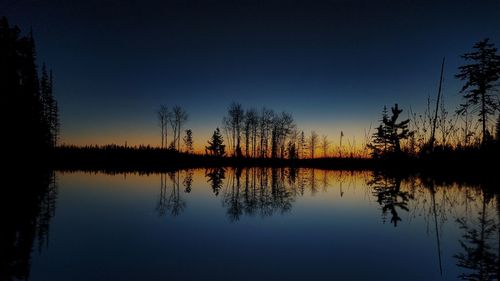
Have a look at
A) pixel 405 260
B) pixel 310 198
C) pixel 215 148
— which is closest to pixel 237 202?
pixel 310 198

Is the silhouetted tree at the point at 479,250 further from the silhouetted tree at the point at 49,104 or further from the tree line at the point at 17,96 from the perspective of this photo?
the silhouetted tree at the point at 49,104

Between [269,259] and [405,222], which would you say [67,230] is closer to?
[269,259]

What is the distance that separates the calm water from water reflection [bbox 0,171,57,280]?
0.07 metres

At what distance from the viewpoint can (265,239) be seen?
796 centimetres

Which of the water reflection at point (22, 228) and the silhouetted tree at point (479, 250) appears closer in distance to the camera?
the silhouetted tree at point (479, 250)

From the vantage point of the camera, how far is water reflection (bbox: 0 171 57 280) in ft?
17.7

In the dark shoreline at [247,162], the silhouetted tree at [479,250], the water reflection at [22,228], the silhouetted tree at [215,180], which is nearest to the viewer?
the silhouetted tree at [479,250]

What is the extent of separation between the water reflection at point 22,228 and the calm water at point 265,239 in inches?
2.7

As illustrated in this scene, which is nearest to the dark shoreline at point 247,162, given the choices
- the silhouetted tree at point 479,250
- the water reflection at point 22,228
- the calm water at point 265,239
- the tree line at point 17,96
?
the tree line at point 17,96

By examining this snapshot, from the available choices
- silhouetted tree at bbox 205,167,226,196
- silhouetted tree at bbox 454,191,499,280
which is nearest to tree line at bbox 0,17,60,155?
silhouetted tree at bbox 205,167,226,196

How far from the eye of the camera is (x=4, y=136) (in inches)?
1080

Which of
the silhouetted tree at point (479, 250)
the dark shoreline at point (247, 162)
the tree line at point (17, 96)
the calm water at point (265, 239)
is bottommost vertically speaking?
the calm water at point (265, 239)

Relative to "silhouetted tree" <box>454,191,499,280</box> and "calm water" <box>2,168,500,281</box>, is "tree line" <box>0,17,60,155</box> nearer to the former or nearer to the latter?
"calm water" <box>2,168,500,281</box>

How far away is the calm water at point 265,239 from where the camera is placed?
5.59 metres
